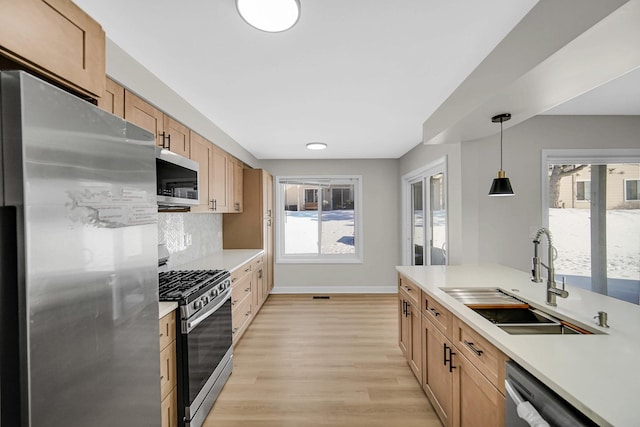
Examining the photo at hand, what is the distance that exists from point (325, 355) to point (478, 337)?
73.0 inches

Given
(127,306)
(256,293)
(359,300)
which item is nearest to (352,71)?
(127,306)

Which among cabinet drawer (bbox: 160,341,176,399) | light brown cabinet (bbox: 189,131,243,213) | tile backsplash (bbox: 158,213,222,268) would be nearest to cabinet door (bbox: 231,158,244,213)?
light brown cabinet (bbox: 189,131,243,213)

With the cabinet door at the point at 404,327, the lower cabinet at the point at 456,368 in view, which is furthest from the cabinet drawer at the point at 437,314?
the cabinet door at the point at 404,327

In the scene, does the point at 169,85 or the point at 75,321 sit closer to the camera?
the point at 75,321

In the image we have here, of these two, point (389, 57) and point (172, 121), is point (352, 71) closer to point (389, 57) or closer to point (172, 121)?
point (389, 57)

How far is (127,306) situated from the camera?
1.06 m

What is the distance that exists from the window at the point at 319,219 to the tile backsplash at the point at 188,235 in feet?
4.83

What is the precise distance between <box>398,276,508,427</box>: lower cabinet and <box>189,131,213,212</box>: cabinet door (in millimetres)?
2134

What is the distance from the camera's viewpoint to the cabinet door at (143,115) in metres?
1.74

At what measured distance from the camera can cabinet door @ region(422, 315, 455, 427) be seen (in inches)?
69.6

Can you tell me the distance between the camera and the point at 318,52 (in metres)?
1.71

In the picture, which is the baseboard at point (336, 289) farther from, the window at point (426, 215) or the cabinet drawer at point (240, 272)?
the cabinet drawer at point (240, 272)

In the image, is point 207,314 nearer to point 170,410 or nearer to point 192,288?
point 192,288

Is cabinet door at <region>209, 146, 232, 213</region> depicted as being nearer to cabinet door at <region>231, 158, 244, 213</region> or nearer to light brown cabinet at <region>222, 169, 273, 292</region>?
cabinet door at <region>231, 158, 244, 213</region>
